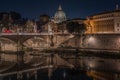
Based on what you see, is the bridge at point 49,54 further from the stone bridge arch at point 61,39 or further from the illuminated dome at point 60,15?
the illuminated dome at point 60,15

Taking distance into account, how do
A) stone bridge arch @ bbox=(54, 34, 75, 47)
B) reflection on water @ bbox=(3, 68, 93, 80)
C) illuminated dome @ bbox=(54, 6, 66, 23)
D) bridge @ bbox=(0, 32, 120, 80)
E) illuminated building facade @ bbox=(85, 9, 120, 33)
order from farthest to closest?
illuminated dome @ bbox=(54, 6, 66, 23), illuminated building facade @ bbox=(85, 9, 120, 33), stone bridge arch @ bbox=(54, 34, 75, 47), bridge @ bbox=(0, 32, 120, 80), reflection on water @ bbox=(3, 68, 93, 80)

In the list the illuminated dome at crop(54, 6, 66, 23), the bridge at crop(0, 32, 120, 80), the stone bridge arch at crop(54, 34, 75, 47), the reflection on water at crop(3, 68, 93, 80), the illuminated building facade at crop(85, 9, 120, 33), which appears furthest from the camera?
the illuminated dome at crop(54, 6, 66, 23)

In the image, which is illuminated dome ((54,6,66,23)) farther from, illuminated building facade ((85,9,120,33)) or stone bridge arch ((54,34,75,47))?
stone bridge arch ((54,34,75,47))

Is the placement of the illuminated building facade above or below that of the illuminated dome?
below

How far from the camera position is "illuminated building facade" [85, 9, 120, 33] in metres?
52.2

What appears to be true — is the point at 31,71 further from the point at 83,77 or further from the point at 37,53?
the point at 37,53

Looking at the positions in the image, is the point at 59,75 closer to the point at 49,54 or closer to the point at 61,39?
the point at 49,54

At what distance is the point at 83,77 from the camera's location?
89.5 feet

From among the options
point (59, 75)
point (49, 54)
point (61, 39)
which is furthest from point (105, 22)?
point (59, 75)

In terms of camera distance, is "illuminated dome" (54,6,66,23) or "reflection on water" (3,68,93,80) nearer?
"reflection on water" (3,68,93,80)

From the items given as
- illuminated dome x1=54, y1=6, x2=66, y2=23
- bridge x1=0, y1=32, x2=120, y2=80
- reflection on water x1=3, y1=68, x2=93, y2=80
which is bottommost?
reflection on water x1=3, y1=68, x2=93, y2=80

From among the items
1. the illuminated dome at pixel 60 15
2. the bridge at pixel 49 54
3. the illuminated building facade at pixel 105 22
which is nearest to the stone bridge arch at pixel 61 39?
the bridge at pixel 49 54

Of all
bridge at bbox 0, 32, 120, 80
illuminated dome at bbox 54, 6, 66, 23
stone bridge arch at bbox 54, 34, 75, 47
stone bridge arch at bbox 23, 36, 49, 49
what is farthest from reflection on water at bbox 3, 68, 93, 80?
illuminated dome at bbox 54, 6, 66, 23

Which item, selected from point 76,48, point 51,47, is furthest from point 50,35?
point 76,48
